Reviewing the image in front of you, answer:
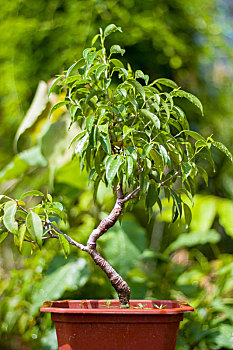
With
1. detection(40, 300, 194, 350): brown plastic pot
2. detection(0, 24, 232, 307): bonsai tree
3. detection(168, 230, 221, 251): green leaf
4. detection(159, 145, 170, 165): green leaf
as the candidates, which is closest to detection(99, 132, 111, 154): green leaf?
detection(0, 24, 232, 307): bonsai tree

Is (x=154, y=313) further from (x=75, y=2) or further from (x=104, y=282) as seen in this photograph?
(x=75, y=2)

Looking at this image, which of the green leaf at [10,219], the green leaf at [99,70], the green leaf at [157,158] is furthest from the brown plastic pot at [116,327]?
the green leaf at [99,70]

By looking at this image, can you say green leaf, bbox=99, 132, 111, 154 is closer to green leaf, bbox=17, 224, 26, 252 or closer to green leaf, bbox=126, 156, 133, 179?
green leaf, bbox=126, 156, 133, 179

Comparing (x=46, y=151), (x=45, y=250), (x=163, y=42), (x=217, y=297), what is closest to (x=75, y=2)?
(x=163, y=42)

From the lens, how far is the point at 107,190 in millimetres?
1631

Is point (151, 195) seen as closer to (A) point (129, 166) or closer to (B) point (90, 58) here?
(A) point (129, 166)

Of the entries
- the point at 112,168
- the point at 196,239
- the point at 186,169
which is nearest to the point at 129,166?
the point at 112,168

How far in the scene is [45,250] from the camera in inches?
71.2

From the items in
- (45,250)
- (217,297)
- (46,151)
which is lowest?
(217,297)

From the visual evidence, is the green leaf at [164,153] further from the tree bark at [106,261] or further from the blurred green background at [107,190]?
the blurred green background at [107,190]

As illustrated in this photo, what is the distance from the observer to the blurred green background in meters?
1.56

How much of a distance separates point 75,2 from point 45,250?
1118 mm

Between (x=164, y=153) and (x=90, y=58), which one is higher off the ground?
(x=90, y=58)

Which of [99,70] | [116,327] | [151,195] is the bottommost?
[116,327]
